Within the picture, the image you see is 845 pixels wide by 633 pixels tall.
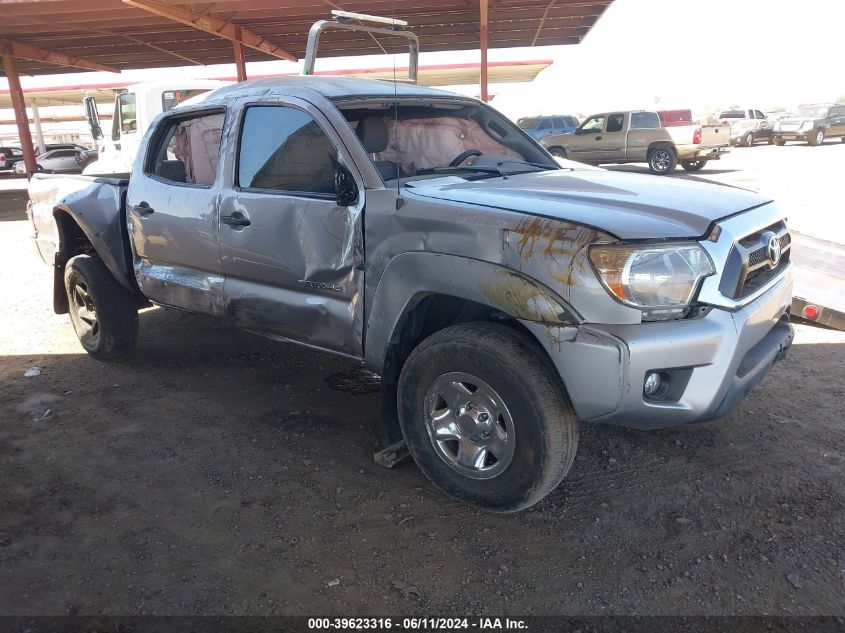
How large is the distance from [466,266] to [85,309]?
3.69 metres

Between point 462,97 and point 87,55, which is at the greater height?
point 87,55

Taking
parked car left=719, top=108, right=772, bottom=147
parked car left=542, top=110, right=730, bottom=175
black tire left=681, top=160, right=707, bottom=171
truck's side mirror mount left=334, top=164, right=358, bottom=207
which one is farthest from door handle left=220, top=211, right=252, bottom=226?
parked car left=719, top=108, right=772, bottom=147

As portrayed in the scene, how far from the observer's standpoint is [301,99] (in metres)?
3.44

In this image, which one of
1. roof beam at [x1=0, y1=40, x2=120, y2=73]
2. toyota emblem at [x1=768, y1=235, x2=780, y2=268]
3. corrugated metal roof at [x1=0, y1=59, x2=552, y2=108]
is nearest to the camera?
toyota emblem at [x1=768, y1=235, x2=780, y2=268]

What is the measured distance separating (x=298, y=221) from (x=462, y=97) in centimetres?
150

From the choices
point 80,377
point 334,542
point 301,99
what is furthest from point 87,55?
point 334,542

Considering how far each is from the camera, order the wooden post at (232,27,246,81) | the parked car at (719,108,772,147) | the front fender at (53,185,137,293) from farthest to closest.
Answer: the parked car at (719,108,772,147)
the wooden post at (232,27,246,81)
the front fender at (53,185,137,293)

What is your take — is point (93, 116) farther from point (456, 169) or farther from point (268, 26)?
point (456, 169)

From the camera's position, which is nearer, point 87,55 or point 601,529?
point 601,529

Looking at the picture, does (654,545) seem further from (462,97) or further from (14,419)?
(14,419)

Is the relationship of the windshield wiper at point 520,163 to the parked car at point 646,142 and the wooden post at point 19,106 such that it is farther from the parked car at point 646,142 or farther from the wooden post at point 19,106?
the wooden post at point 19,106

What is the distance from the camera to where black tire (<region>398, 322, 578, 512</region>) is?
8.58 ft

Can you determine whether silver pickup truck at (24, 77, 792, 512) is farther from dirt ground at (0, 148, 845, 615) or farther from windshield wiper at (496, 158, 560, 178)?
dirt ground at (0, 148, 845, 615)

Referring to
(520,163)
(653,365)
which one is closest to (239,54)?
(520,163)
